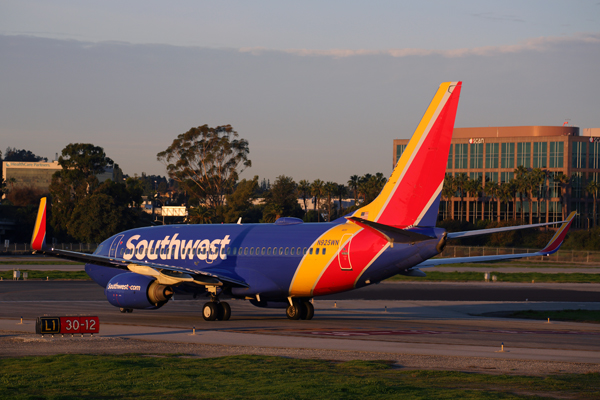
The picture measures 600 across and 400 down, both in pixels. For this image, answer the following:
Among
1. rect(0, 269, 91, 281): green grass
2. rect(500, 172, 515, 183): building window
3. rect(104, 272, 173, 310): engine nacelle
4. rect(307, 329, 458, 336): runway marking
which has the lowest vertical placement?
rect(0, 269, 91, 281): green grass

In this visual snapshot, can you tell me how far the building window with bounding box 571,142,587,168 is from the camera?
126m

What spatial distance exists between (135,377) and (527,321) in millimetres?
18671

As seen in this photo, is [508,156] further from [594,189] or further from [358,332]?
[358,332]

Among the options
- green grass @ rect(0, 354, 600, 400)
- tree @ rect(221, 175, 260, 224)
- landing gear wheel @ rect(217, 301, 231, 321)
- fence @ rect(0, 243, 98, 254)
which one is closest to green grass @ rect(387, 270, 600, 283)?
landing gear wheel @ rect(217, 301, 231, 321)

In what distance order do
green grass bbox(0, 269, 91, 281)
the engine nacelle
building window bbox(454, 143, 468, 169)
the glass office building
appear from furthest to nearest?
building window bbox(454, 143, 468, 169)
the glass office building
green grass bbox(0, 269, 91, 281)
the engine nacelle

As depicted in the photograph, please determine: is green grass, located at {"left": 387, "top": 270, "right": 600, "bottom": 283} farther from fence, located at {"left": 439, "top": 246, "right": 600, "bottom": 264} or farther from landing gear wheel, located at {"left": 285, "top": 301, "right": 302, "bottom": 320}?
landing gear wheel, located at {"left": 285, "top": 301, "right": 302, "bottom": 320}

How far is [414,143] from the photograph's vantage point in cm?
2377

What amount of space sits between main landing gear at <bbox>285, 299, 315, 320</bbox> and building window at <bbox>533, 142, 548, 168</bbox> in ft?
352

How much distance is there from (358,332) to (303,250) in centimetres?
397

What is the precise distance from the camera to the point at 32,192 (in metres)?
157

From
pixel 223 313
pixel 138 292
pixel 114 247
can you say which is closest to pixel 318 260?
pixel 223 313

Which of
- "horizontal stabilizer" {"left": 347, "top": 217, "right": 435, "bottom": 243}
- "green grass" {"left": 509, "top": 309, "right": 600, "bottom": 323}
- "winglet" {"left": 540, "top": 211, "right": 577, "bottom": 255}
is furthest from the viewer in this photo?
"winglet" {"left": 540, "top": 211, "right": 577, "bottom": 255}

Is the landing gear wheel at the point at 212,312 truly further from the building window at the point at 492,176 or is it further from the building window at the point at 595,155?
the building window at the point at 595,155

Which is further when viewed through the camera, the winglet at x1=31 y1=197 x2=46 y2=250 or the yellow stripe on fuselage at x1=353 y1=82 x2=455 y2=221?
the winglet at x1=31 y1=197 x2=46 y2=250
